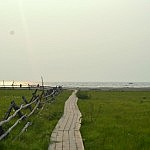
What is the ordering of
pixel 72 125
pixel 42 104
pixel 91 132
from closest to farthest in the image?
1. pixel 91 132
2. pixel 72 125
3. pixel 42 104

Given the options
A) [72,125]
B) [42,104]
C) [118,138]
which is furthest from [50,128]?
[42,104]

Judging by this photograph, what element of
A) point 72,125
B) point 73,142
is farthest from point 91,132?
point 73,142

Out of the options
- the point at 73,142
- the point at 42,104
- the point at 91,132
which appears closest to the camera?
the point at 73,142

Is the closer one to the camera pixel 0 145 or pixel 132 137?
pixel 0 145

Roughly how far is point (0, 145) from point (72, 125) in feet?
20.4

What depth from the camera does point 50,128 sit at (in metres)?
16.6

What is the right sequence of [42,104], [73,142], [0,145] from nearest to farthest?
[0,145] < [73,142] < [42,104]

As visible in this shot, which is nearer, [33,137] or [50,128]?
[33,137]

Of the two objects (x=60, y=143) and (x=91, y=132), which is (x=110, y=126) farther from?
(x=60, y=143)

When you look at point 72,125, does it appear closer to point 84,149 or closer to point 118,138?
point 118,138

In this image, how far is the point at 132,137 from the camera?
14227mm

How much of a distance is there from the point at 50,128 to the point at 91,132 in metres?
1.98

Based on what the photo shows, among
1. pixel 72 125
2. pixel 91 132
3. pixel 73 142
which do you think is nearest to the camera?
pixel 73 142

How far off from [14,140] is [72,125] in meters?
5.05
